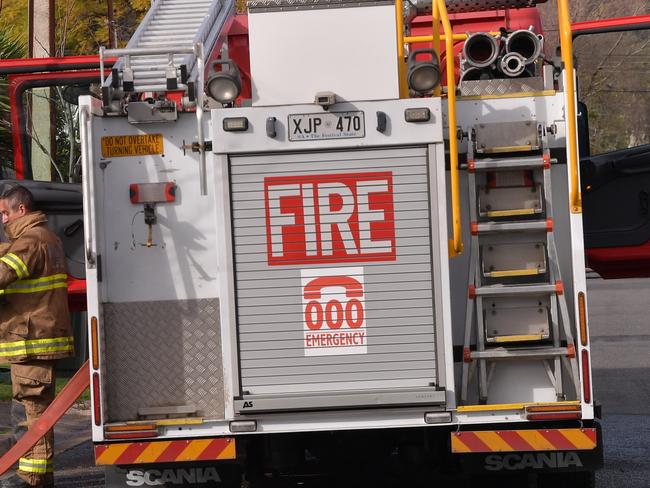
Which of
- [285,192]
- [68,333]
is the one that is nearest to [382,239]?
[285,192]

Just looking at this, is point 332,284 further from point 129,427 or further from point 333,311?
point 129,427

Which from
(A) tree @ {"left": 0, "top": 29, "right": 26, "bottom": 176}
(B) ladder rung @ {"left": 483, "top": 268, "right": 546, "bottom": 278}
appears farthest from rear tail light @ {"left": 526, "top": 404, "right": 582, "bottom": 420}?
(A) tree @ {"left": 0, "top": 29, "right": 26, "bottom": 176}

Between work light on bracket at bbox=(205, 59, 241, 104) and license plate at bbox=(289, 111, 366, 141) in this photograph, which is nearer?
license plate at bbox=(289, 111, 366, 141)

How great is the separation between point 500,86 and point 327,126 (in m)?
1.02

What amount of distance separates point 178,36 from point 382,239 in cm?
221

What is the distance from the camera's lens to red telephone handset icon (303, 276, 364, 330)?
6.07m

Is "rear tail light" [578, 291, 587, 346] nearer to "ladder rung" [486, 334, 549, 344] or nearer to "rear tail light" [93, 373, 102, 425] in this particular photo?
"ladder rung" [486, 334, 549, 344]

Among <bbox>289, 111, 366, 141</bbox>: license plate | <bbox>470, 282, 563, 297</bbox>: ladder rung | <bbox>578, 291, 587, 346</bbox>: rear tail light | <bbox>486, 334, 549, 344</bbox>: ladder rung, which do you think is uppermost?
<bbox>289, 111, 366, 141</bbox>: license plate

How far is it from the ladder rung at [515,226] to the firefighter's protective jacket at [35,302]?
116 inches

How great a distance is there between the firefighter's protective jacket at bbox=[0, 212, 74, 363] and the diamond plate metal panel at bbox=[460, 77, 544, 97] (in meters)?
2.89

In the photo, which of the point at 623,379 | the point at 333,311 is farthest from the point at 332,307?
the point at 623,379

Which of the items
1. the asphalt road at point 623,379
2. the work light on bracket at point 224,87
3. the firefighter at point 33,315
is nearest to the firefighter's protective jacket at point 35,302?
the firefighter at point 33,315

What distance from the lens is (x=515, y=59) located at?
6461mm

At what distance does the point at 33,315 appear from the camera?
775 cm
